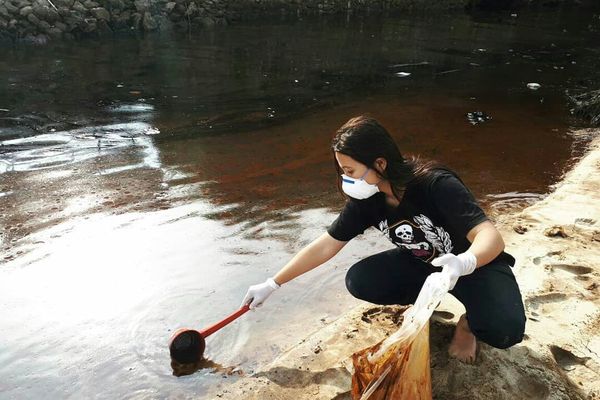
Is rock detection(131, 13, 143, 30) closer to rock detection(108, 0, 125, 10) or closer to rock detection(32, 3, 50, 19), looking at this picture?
rock detection(108, 0, 125, 10)

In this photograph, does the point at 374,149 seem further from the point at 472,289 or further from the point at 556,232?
the point at 556,232

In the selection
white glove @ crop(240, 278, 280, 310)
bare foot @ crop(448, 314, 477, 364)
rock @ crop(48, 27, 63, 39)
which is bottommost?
bare foot @ crop(448, 314, 477, 364)

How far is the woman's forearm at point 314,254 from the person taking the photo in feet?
7.73

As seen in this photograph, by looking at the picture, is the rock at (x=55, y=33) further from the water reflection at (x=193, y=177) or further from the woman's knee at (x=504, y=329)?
the woman's knee at (x=504, y=329)

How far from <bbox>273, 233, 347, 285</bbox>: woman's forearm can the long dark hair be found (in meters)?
0.43

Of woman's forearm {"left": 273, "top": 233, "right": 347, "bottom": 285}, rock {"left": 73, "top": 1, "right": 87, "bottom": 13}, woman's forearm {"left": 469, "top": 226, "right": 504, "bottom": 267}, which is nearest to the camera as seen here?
woman's forearm {"left": 469, "top": 226, "right": 504, "bottom": 267}

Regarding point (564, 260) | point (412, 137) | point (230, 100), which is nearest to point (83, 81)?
point (230, 100)

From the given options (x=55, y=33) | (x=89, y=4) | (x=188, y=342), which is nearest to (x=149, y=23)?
(x=89, y=4)

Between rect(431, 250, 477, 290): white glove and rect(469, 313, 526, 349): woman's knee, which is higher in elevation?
rect(431, 250, 477, 290): white glove

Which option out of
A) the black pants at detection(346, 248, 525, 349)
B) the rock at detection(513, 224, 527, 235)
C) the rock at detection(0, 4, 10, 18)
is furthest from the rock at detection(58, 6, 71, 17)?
the black pants at detection(346, 248, 525, 349)

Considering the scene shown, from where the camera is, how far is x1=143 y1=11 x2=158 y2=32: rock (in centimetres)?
1311

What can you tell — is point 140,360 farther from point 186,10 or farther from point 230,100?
point 186,10

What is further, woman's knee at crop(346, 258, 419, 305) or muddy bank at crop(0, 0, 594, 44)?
muddy bank at crop(0, 0, 594, 44)

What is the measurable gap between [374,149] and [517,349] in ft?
3.57
